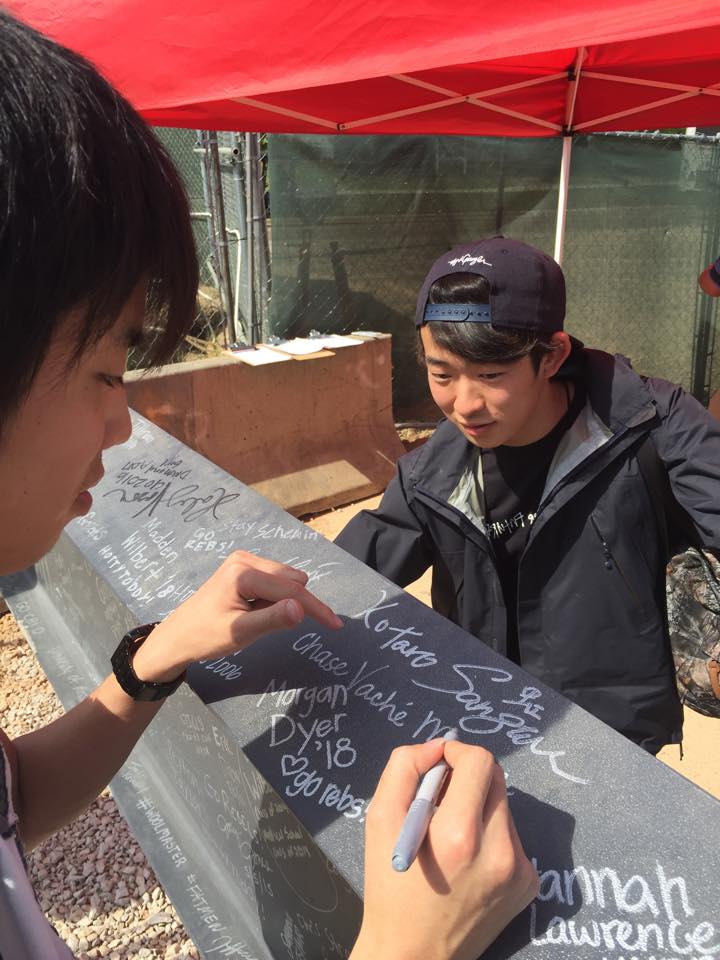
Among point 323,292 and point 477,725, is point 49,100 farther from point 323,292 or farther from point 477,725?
point 323,292

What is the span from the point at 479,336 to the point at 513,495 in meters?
0.43

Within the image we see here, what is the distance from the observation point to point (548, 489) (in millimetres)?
1895

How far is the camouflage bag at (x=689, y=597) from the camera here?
73.5 inches

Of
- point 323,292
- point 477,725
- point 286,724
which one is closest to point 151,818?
point 286,724

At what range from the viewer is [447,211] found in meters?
7.20

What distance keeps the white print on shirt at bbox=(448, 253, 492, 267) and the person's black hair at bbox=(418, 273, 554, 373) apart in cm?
3

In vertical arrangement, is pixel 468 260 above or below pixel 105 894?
above

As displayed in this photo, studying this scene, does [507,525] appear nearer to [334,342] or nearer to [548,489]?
[548,489]

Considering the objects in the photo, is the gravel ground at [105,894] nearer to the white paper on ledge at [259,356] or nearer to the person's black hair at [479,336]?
the person's black hair at [479,336]

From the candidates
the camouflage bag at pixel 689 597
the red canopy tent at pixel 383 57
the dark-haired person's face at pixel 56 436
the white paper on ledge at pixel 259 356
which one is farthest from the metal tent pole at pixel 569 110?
the dark-haired person's face at pixel 56 436

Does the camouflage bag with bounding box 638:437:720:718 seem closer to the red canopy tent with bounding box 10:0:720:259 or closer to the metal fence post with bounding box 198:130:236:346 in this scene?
the red canopy tent with bounding box 10:0:720:259
